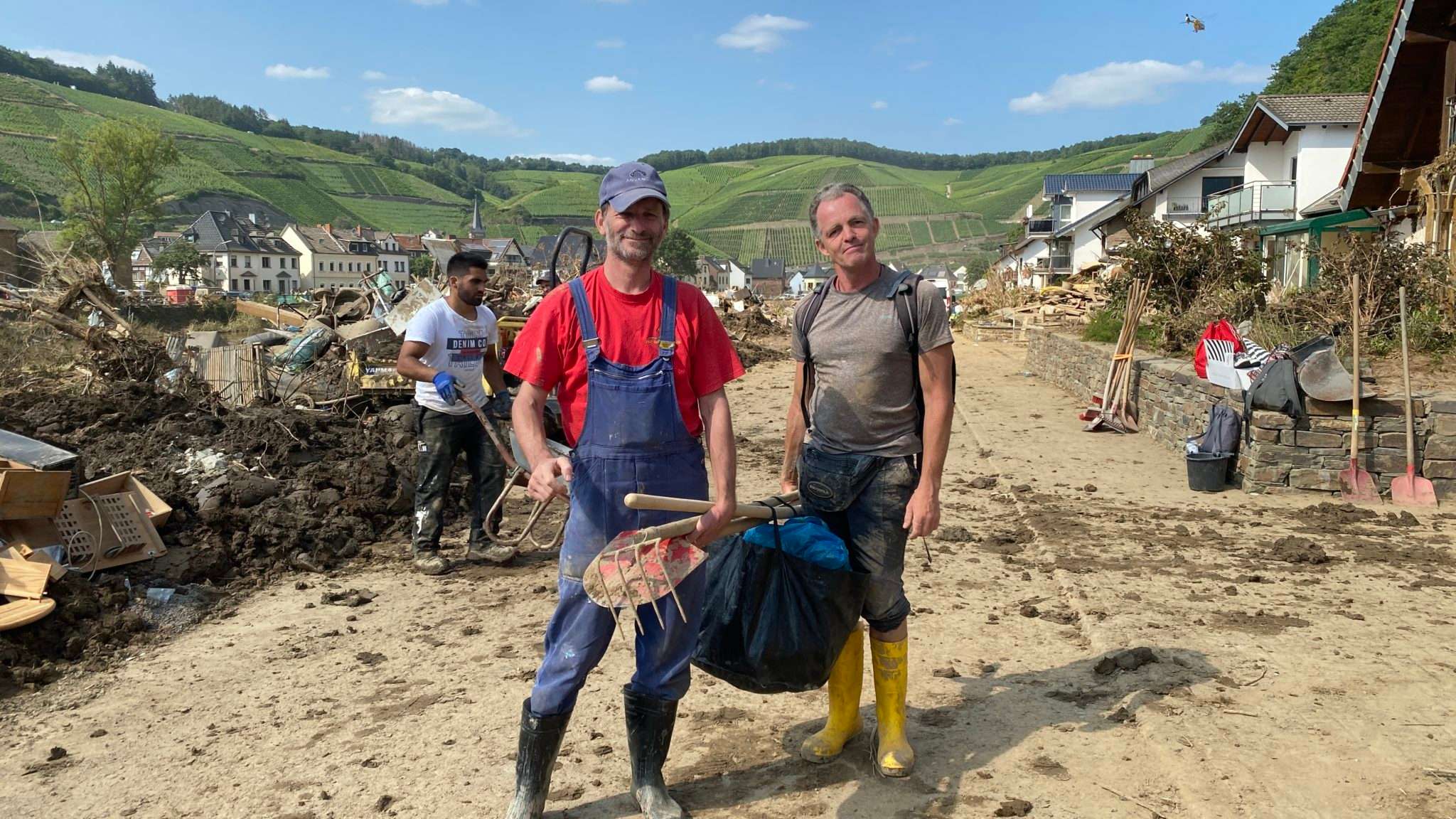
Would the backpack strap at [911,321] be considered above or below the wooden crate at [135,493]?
above

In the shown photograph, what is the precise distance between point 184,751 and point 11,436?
3.30 m

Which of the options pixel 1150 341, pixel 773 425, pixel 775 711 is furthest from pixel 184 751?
pixel 1150 341

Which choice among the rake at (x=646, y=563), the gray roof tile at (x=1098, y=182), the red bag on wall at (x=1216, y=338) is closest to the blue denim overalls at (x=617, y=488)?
the rake at (x=646, y=563)

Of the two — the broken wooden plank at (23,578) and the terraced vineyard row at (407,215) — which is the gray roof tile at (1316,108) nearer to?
the broken wooden plank at (23,578)

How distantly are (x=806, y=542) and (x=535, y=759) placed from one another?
3.32 feet

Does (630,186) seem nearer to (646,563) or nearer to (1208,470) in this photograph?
(646,563)

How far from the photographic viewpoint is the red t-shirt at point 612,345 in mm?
2639

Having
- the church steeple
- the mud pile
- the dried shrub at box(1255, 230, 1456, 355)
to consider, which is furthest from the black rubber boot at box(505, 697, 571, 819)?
the church steeple

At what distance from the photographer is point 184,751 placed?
350 centimetres

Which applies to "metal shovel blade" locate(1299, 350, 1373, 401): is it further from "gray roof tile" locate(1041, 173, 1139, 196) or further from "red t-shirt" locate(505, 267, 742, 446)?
"gray roof tile" locate(1041, 173, 1139, 196)

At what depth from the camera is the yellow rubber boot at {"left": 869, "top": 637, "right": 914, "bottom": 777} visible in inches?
124

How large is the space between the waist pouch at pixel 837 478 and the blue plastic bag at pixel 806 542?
0.09 m

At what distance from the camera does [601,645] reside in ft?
9.02

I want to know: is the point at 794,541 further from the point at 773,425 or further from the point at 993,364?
the point at 993,364
